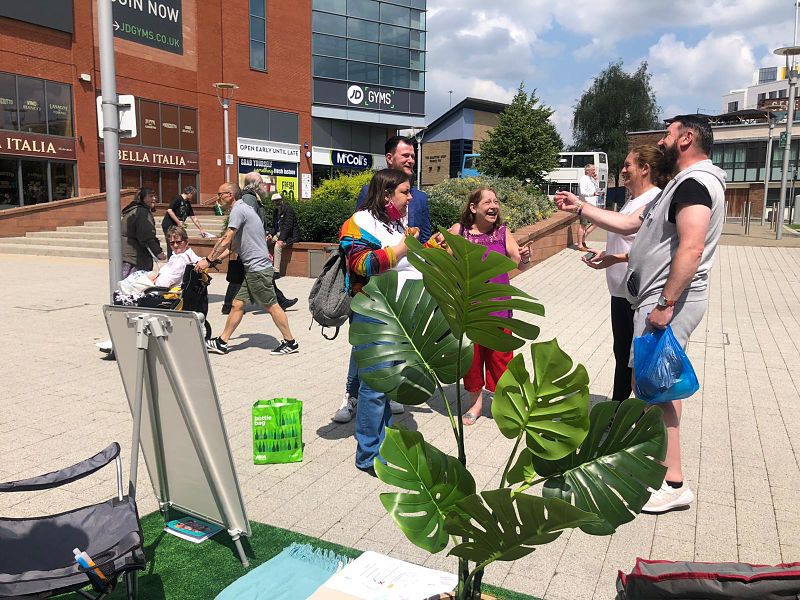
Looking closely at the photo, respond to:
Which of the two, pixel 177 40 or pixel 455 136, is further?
pixel 455 136

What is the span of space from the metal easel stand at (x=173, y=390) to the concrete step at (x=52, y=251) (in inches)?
662

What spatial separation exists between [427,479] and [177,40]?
3304 centimetres

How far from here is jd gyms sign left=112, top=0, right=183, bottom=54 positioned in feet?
90.6

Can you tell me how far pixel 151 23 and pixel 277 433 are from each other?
97.7 feet

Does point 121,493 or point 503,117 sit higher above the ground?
point 503,117

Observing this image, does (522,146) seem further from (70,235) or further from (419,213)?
(419,213)

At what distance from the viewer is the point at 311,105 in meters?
38.8

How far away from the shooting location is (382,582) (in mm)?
2514

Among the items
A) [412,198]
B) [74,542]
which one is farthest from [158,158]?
[74,542]

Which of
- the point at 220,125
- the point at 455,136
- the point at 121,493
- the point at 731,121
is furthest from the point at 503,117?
the point at 731,121

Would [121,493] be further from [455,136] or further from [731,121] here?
[731,121]

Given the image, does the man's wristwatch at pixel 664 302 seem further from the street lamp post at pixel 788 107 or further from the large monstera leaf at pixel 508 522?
the street lamp post at pixel 788 107

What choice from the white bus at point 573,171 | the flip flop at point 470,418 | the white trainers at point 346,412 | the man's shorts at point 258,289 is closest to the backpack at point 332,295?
the white trainers at point 346,412

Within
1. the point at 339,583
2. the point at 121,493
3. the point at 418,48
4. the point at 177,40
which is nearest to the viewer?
the point at 339,583
